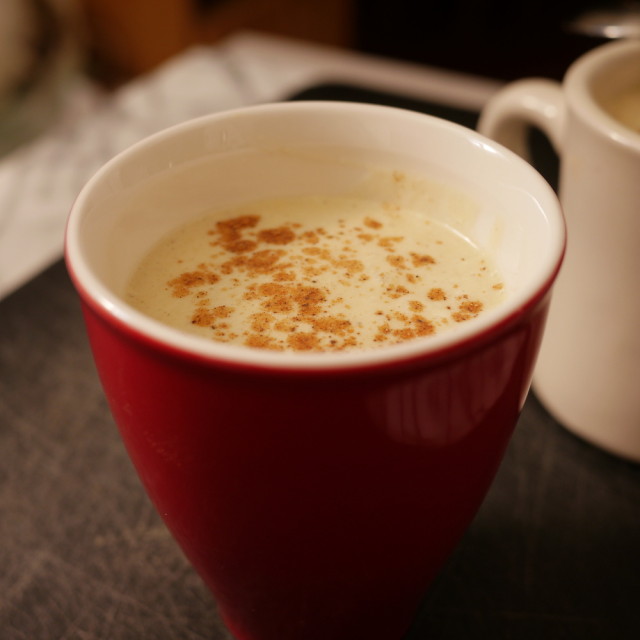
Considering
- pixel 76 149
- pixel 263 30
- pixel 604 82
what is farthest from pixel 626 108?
pixel 263 30

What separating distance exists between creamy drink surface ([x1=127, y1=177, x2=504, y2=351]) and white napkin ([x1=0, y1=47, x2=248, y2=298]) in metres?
0.35

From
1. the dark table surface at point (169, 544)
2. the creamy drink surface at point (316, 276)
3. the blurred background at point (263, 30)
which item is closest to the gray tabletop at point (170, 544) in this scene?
the dark table surface at point (169, 544)

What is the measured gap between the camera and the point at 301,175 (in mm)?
527

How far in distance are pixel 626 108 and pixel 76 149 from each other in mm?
665

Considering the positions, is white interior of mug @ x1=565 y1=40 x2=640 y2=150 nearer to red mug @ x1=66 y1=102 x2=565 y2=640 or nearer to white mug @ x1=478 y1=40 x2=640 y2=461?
white mug @ x1=478 y1=40 x2=640 y2=461

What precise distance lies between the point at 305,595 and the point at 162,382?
157 millimetres

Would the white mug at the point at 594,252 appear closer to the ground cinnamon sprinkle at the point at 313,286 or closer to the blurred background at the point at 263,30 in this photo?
the ground cinnamon sprinkle at the point at 313,286

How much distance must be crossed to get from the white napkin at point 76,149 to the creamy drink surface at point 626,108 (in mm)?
537

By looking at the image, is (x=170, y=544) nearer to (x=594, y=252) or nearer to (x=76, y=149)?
(x=594, y=252)

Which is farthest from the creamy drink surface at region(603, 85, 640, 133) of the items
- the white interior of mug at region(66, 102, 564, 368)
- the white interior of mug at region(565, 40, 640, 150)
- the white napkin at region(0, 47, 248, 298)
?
the white napkin at region(0, 47, 248, 298)

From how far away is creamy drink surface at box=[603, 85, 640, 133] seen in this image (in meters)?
0.62

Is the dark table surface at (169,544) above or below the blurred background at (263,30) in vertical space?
above

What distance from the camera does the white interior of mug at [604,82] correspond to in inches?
20.6

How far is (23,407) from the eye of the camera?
2.16 feet
